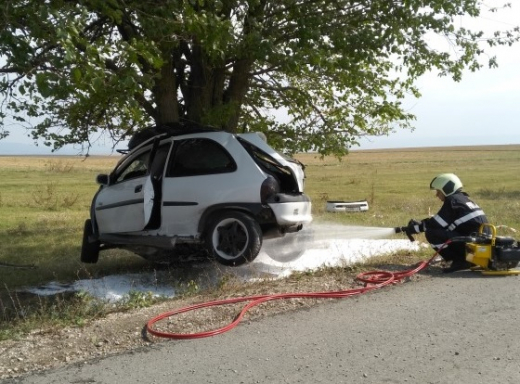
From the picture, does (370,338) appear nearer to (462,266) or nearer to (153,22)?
(462,266)

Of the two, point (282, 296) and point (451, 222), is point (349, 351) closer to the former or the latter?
point (282, 296)

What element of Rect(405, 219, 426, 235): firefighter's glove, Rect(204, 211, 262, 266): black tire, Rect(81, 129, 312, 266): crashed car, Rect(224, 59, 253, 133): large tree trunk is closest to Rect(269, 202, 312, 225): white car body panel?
Rect(81, 129, 312, 266): crashed car

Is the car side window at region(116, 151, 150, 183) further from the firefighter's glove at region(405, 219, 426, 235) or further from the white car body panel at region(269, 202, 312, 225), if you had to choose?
the firefighter's glove at region(405, 219, 426, 235)

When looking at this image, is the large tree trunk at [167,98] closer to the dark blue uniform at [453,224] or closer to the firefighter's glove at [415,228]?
the firefighter's glove at [415,228]

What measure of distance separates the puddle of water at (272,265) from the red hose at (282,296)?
821 millimetres

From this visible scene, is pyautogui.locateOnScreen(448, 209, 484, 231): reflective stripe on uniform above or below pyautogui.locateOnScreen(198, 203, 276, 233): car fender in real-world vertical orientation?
below

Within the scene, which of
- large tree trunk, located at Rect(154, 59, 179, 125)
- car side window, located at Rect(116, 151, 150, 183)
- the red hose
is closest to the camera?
the red hose

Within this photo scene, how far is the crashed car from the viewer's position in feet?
Answer: 24.8

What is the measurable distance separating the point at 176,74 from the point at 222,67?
36.4 inches

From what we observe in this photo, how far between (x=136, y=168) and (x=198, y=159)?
3.78 ft

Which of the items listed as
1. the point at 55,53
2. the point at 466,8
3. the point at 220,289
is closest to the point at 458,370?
the point at 220,289

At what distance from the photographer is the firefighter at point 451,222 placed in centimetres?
782

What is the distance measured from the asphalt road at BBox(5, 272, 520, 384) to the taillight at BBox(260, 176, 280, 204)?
186 centimetres

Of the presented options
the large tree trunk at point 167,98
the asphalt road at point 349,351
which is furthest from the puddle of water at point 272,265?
the large tree trunk at point 167,98
